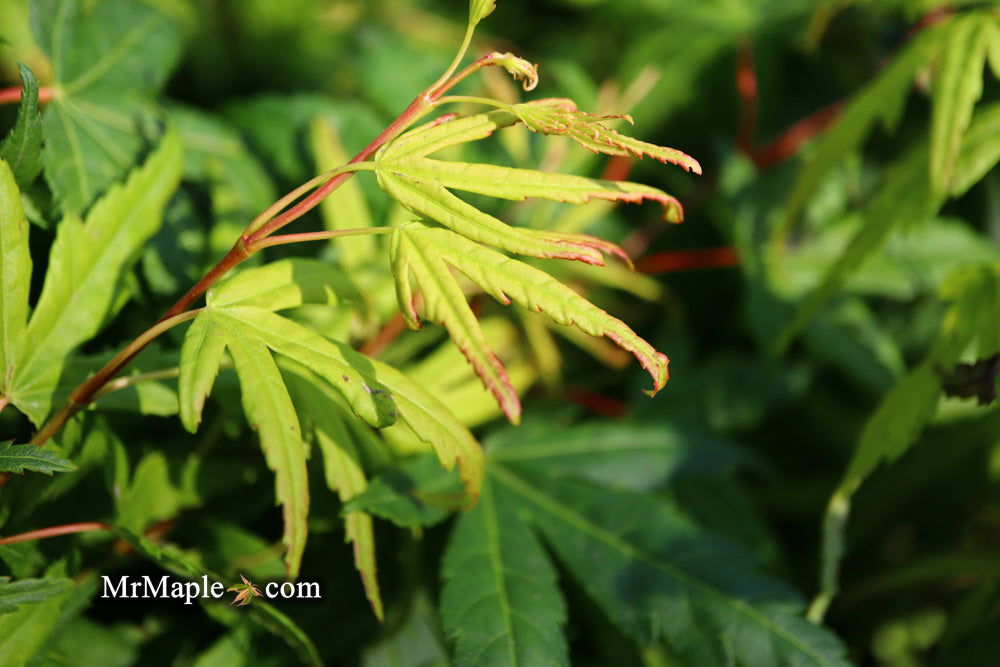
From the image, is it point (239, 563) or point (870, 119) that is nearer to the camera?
point (239, 563)

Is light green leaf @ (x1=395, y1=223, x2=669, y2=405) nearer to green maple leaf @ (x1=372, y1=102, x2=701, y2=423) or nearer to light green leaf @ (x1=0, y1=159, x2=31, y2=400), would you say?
green maple leaf @ (x1=372, y1=102, x2=701, y2=423)

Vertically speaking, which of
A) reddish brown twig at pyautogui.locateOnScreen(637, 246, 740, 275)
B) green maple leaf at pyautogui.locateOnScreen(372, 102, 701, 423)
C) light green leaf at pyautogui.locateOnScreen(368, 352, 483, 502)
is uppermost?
reddish brown twig at pyautogui.locateOnScreen(637, 246, 740, 275)

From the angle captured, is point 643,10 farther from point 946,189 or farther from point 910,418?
point 910,418

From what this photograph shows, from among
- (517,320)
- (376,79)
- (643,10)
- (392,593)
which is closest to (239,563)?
(392,593)

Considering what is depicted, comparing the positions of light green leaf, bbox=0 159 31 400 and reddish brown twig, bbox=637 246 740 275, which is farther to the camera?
reddish brown twig, bbox=637 246 740 275

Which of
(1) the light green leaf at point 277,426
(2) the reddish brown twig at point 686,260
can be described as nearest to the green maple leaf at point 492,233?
(1) the light green leaf at point 277,426

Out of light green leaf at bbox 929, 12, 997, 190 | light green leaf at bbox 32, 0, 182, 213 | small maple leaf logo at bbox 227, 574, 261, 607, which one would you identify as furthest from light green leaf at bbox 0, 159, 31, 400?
light green leaf at bbox 929, 12, 997, 190
